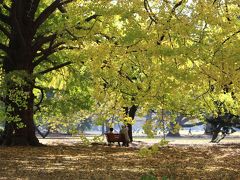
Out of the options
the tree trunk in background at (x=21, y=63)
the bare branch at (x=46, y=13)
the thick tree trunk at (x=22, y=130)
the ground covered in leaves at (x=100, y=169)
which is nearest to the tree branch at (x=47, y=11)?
the bare branch at (x=46, y=13)

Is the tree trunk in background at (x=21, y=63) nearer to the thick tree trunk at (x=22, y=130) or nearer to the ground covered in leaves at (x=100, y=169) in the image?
the thick tree trunk at (x=22, y=130)

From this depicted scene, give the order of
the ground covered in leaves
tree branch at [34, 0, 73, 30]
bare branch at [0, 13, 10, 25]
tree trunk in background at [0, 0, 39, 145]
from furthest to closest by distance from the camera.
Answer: tree trunk in background at [0, 0, 39, 145] → bare branch at [0, 13, 10, 25] → tree branch at [34, 0, 73, 30] → the ground covered in leaves

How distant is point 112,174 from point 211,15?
4535mm

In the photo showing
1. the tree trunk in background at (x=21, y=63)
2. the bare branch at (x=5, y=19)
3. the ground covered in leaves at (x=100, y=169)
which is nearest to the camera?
the ground covered in leaves at (x=100, y=169)

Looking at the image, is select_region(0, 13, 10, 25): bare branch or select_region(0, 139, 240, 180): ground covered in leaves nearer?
select_region(0, 139, 240, 180): ground covered in leaves

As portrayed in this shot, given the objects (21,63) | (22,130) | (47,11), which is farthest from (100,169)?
→ (21,63)

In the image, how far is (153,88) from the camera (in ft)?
39.3

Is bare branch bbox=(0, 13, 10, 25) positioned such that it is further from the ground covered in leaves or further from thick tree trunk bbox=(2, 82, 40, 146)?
the ground covered in leaves

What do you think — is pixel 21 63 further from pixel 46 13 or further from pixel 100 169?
pixel 100 169

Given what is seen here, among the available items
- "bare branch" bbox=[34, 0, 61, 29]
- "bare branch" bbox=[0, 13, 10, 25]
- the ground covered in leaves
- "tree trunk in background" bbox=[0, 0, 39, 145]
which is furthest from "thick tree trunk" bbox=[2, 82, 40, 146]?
the ground covered in leaves

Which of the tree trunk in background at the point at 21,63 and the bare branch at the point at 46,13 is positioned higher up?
the bare branch at the point at 46,13

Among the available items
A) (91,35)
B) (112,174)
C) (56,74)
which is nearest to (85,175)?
(112,174)

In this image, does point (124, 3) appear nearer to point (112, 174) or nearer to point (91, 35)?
point (91, 35)

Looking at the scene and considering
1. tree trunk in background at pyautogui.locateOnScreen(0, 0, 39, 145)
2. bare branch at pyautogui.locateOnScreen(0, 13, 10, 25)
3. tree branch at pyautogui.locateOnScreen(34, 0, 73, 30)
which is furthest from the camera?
tree trunk in background at pyautogui.locateOnScreen(0, 0, 39, 145)
